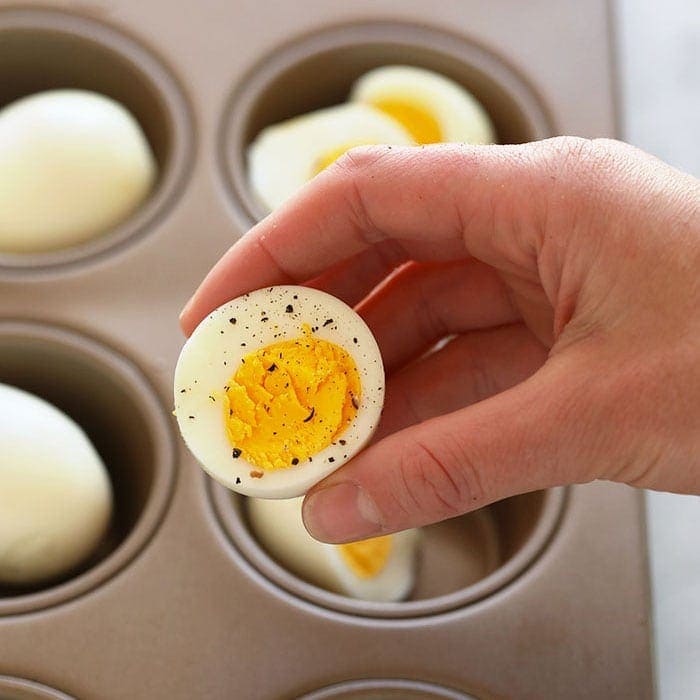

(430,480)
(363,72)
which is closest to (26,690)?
(430,480)

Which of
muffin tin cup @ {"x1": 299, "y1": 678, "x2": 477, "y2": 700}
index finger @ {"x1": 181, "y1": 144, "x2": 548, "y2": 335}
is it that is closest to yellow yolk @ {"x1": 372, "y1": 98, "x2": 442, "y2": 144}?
index finger @ {"x1": 181, "y1": 144, "x2": 548, "y2": 335}

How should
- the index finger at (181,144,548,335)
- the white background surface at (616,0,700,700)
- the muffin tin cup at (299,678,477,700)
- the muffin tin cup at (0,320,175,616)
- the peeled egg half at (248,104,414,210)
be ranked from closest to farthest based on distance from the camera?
1. the index finger at (181,144,548,335)
2. the muffin tin cup at (299,678,477,700)
3. the muffin tin cup at (0,320,175,616)
4. the white background surface at (616,0,700,700)
5. the peeled egg half at (248,104,414,210)

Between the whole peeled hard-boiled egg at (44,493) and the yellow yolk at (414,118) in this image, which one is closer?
the whole peeled hard-boiled egg at (44,493)

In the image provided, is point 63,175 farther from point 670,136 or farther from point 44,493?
point 670,136

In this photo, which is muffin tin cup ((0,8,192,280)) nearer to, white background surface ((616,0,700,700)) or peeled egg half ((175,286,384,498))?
peeled egg half ((175,286,384,498))

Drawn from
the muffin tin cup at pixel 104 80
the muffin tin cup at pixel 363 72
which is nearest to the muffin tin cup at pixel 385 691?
the muffin tin cup at pixel 104 80

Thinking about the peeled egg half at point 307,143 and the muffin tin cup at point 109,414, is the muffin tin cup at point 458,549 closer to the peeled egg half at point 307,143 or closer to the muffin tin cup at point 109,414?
the muffin tin cup at point 109,414

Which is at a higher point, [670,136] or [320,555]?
[670,136]
